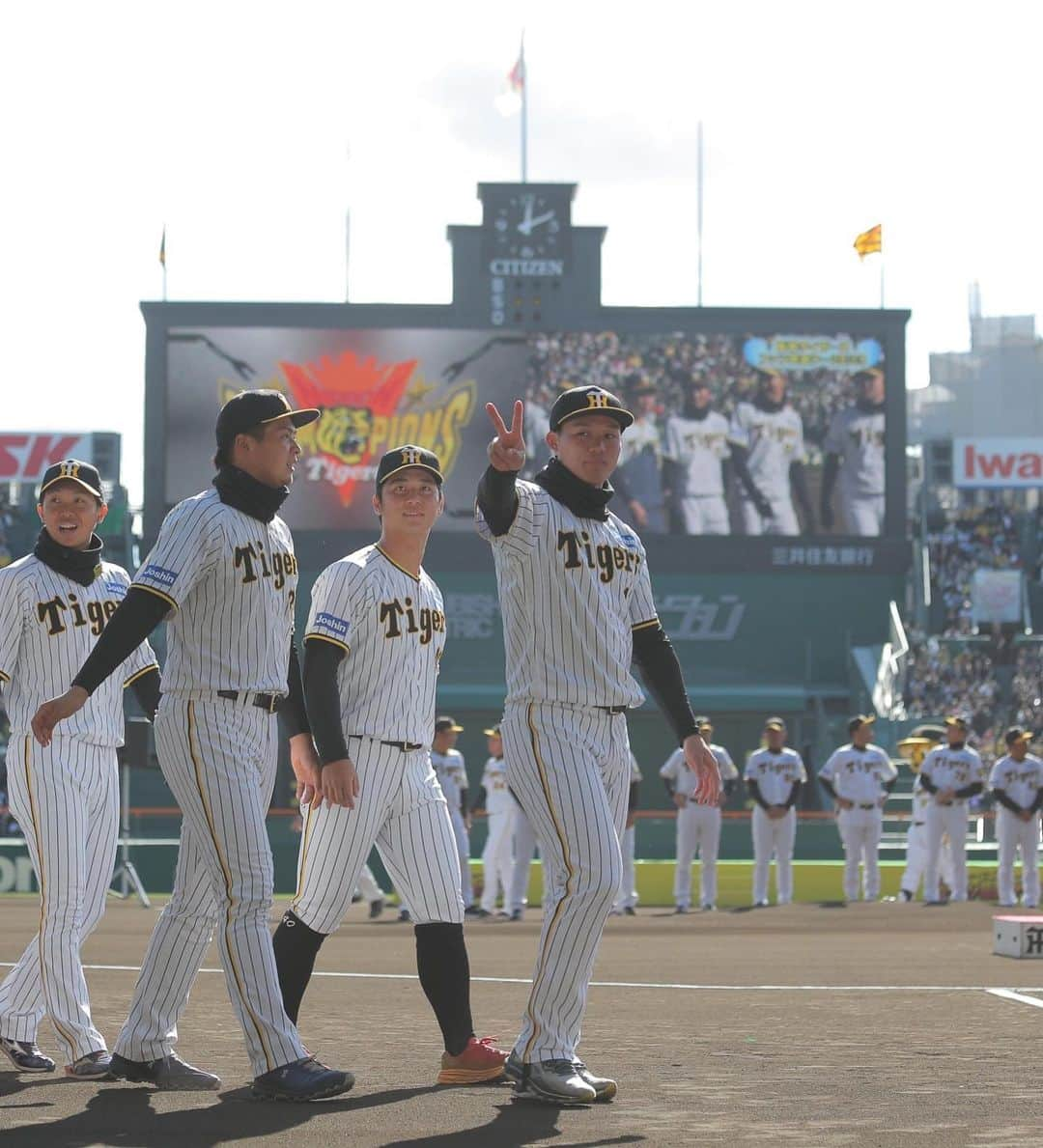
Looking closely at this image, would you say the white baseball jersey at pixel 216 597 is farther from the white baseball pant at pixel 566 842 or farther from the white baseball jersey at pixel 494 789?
the white baseball jersey at pixel 494 789

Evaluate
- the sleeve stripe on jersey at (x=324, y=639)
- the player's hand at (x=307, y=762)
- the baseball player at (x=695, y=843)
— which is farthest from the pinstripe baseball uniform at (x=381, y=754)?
the baseball player at (x=695, y=843)

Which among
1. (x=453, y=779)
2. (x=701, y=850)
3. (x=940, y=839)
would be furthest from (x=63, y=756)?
(x=940, y=839)

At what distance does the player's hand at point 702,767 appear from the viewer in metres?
6.08

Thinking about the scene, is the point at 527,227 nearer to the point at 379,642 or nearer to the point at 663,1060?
the point at 379,642

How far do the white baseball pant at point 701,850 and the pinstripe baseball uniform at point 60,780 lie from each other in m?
15.0

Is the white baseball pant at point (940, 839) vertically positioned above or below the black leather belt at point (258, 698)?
below

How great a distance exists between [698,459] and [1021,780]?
17.8 meters

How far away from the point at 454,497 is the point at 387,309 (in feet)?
13.0

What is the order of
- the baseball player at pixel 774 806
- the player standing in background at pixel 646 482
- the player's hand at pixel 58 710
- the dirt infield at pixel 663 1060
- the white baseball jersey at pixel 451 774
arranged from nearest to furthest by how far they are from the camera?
1. the dirt infield at pixel 663 1060
2. the player's hand at pixel 58 710
3. the white baseball jersey at pixel 451 774
4. the baseball player at pixel 774 806
5. the player standing in background at pixel 646 482

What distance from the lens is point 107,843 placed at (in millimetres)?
6699

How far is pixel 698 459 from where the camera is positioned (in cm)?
3834

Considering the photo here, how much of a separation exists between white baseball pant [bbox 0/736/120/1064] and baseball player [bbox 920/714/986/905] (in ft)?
52.9

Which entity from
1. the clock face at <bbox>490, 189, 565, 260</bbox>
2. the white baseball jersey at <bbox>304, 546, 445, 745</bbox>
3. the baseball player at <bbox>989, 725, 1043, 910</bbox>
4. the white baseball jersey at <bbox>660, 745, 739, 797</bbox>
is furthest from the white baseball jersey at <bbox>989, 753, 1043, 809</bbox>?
the clock face at <bbox>490, 189, 565, 260</bbox>

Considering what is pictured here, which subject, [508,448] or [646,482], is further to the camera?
[646,482]
